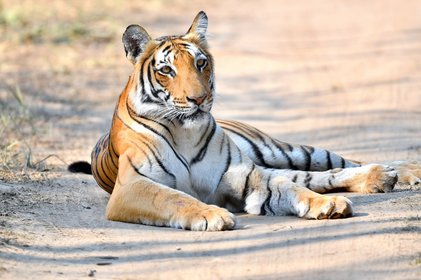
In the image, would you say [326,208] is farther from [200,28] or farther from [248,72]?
[248,72]

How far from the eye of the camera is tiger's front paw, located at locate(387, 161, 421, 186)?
659cm

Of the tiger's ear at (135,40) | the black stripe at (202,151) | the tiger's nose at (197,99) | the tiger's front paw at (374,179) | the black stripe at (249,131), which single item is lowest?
the tiger's front paw at (374,179)

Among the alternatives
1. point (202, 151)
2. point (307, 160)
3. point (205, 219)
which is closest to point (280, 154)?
point (307, 160)

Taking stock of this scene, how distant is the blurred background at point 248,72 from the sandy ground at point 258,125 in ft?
0.10

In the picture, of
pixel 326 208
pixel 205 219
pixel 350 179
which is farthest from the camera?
pixel 350 179

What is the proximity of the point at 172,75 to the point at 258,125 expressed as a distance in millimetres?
3749

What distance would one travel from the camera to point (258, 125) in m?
9.59

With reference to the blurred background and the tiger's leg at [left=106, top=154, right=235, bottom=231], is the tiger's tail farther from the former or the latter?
the tiger's leg at [left=106, top=154, right=235, bottom=231]

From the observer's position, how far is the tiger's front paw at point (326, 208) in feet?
17.9

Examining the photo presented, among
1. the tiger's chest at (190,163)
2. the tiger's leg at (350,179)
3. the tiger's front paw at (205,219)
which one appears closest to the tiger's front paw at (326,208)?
the tiger's front paw at (205,219)

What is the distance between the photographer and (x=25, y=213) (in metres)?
5.79

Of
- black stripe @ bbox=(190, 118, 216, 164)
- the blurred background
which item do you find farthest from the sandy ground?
black stripe @ bbox=(190, 118, 216, 164)

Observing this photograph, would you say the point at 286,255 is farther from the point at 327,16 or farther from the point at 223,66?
the point at 327,16

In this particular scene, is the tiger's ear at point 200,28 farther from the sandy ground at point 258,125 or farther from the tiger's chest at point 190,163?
the sandy ground at point 258,125
